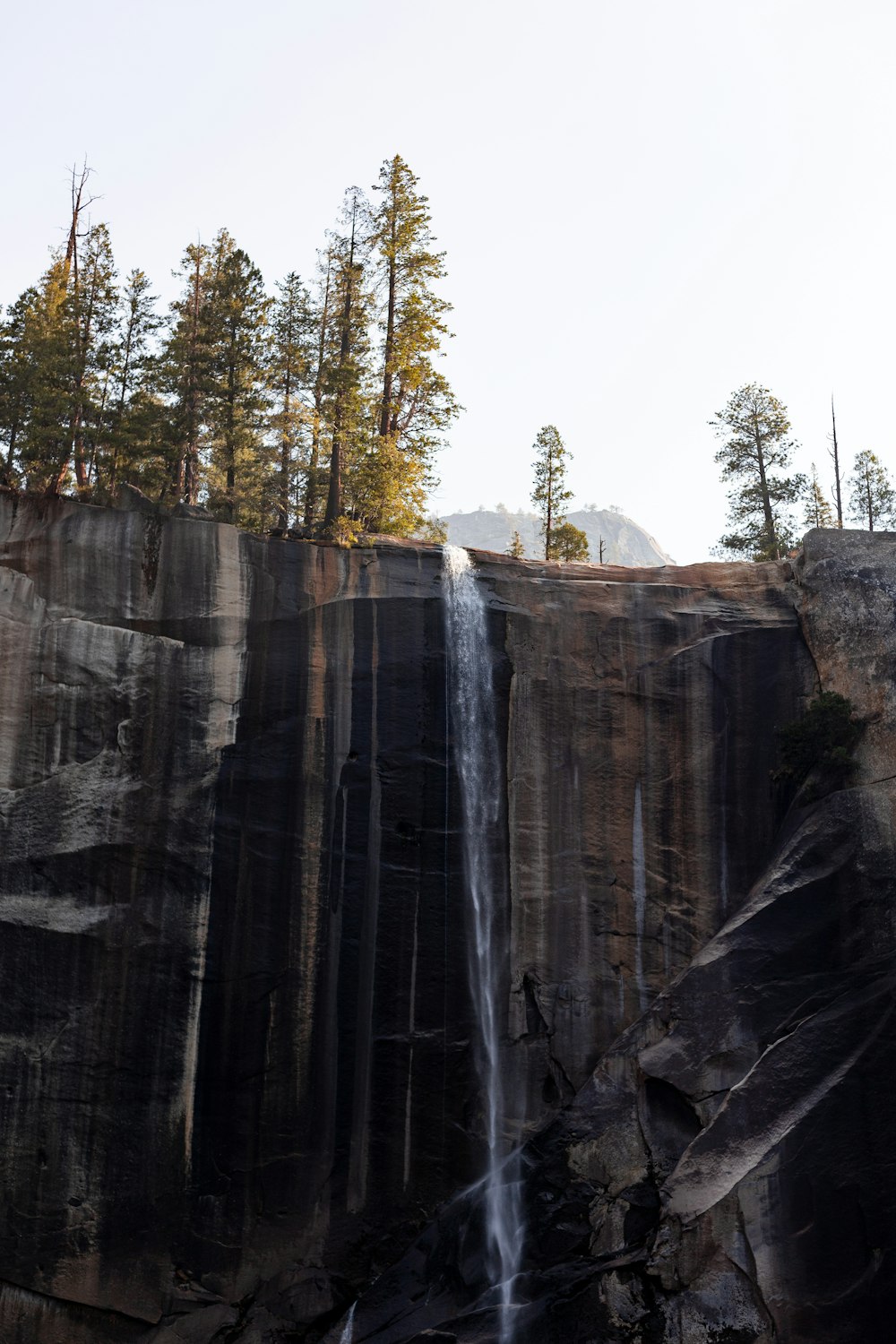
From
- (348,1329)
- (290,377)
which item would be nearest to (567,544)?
(290,377)

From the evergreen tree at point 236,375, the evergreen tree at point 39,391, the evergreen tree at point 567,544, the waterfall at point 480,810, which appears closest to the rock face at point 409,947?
the waterfall at point 480,810

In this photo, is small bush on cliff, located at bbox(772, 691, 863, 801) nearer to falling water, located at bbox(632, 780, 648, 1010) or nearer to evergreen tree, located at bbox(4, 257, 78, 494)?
falling water, located at bbox(632, 780, 648, 1010)

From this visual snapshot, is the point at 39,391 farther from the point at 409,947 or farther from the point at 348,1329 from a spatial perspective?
the point at 348,1329

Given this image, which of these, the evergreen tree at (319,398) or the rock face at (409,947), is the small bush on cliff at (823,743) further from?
the evergreen tree at (319,398)

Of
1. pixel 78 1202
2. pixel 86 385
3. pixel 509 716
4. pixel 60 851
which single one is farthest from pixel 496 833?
pixel 86 385

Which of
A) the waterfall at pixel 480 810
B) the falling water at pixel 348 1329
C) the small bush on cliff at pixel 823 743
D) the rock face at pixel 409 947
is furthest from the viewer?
the small bush on cliff at pixel 823 743

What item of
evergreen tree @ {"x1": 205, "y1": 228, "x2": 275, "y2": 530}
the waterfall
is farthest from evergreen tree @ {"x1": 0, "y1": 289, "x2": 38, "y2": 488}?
the waterfall

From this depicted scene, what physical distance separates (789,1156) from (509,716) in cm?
1162

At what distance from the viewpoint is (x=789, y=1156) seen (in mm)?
22078

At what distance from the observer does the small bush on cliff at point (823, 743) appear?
27.5m

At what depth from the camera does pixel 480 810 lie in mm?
28906

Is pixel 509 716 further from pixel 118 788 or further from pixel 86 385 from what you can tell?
pixel 86 385

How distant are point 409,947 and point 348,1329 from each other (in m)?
7.57

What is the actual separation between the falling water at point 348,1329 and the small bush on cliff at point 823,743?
14.2 m
